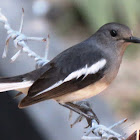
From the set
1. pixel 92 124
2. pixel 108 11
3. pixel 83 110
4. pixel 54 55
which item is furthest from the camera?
pixel 108 11

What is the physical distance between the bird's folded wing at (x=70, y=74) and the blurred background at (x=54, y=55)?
1.00 meters

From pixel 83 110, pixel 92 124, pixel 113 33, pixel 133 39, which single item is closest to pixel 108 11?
pixel 113 33

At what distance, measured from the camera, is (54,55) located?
494 centimetres

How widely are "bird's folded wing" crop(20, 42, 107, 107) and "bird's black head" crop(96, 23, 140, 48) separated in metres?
0.15

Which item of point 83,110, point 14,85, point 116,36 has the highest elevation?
point 116,36

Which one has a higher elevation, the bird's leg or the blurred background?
the bird's leg

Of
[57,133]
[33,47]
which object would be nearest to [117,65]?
[57,133]

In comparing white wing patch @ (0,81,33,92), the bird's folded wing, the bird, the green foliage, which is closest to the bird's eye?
the bird

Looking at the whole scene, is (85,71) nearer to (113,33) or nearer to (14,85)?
(113,33)

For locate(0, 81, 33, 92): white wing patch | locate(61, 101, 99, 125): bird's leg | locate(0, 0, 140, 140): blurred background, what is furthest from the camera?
locate(0, 0, 140, 140): blurred background

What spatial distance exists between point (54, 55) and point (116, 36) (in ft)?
7.21

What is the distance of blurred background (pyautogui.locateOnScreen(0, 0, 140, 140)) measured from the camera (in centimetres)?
403

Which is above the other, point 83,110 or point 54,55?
point 83,110

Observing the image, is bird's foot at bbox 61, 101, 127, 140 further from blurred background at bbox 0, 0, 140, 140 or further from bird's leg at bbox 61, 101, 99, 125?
blurred background at bbox 0, 0, 140, 140
